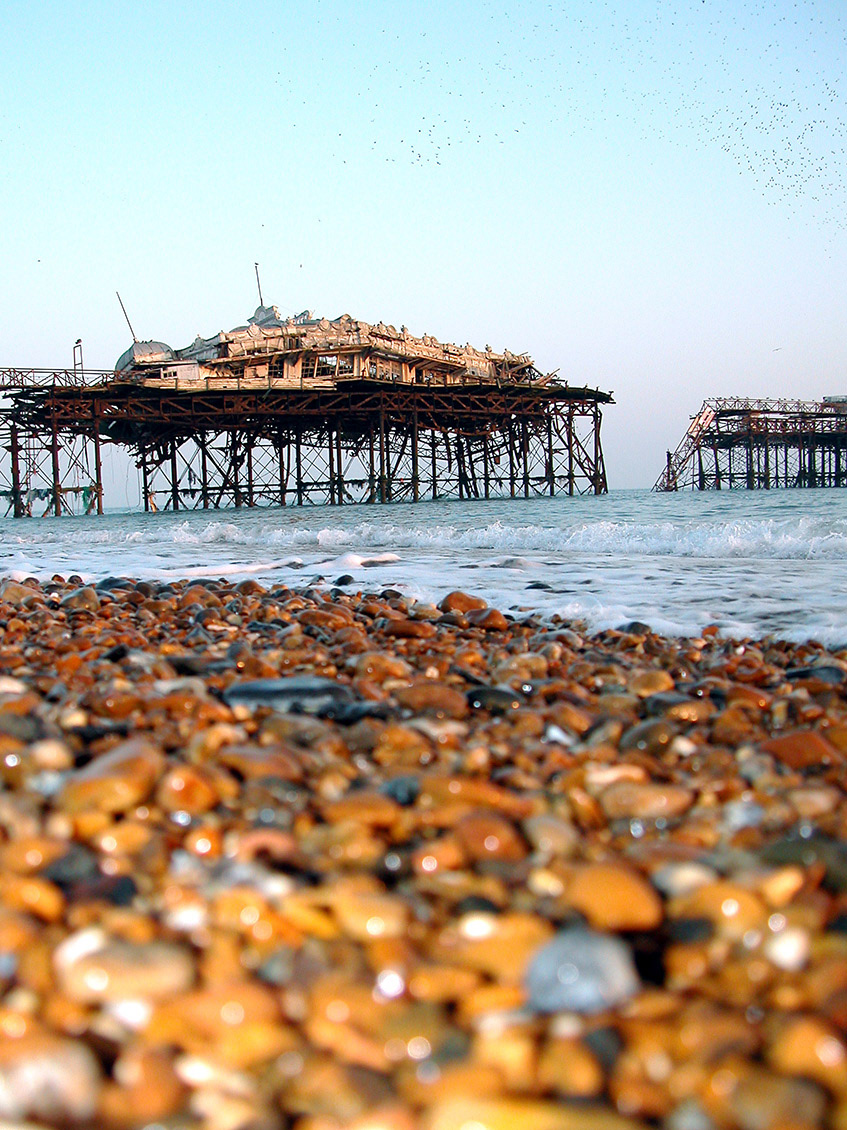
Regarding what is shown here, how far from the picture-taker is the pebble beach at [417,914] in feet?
2.72

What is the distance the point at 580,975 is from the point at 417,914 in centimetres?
25

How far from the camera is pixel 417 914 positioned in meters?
1.11

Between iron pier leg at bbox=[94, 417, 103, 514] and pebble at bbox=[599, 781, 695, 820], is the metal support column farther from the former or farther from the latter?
pebble at bbox=[599, 781, 695, 820]

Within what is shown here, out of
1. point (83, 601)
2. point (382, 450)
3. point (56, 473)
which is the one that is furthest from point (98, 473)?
point (83, 601)

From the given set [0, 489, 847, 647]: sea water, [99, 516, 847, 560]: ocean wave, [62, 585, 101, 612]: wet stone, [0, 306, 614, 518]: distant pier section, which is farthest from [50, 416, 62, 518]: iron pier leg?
[62, 585, 101, 612]: wet stone

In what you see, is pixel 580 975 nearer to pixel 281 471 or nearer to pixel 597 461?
pixel 281 471

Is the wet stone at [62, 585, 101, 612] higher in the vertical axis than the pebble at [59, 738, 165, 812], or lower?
higher

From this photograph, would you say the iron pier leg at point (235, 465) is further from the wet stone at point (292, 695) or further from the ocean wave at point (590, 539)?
the wet stone at point (292, 695)

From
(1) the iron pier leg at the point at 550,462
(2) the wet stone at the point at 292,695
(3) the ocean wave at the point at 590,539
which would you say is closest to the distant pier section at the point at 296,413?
(1) the iron pier leg at the point at 550,462

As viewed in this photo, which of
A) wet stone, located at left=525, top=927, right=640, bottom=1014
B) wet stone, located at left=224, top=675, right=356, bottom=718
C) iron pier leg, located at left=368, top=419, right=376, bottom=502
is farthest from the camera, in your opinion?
iron pier leg, located at left=368, top=419, right=376, bottom=502

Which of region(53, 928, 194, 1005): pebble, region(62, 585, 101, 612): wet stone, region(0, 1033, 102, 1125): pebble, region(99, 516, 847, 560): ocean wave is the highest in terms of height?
region(99, 516, 847, 560): ocean wave

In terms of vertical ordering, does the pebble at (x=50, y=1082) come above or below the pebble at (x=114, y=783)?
below

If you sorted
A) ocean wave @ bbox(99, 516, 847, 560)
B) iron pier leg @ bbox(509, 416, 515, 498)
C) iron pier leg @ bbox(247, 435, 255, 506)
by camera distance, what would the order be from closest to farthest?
ocean wave @ bbox(99, 516, 847, 560)
iron pier leg @ bbox(247, 435, 255, 506)
iron pier leg @ bbox(509, 416, 515, 498)

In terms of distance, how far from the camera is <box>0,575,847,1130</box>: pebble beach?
0.83 meters
